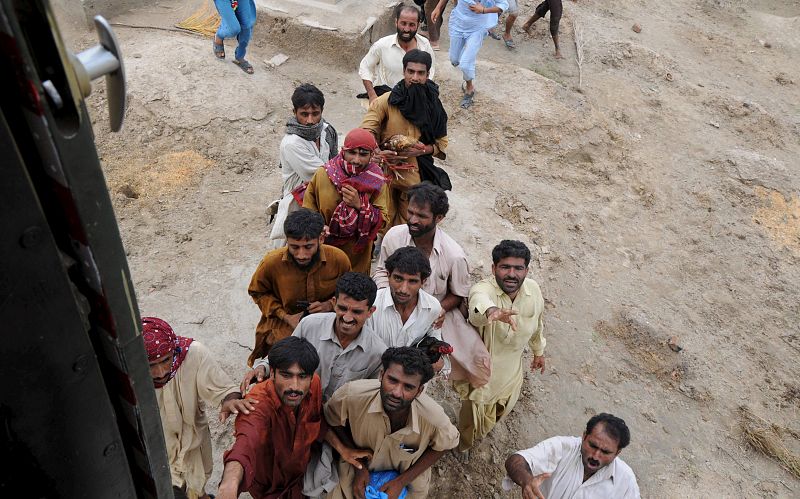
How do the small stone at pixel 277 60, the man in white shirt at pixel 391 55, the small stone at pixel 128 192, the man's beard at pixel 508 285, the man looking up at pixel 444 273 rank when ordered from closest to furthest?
the man's beard at pixel 508 285
the man looking up at pixel 444 273
the man in white shirt at pixel 391 55
the small stone at pixel 128 192
the small stone at pixel 277 60

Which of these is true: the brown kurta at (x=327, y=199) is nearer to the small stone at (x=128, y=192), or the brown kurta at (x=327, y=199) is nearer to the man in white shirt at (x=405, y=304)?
the man in white shirt at (x=405, y=304)

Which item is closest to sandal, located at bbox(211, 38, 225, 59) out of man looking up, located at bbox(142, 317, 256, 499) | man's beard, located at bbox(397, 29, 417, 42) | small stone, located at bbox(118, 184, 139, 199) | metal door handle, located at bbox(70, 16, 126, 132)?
small stone, located at bbox(118, 184, 139, 199)

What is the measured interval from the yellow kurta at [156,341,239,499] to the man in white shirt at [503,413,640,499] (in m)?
1.52

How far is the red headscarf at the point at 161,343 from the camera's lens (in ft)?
7.97

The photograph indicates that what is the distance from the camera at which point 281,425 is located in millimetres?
2586

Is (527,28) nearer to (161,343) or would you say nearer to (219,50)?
(219,50)

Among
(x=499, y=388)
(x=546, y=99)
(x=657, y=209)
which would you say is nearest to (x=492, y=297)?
(x=499, y=388)

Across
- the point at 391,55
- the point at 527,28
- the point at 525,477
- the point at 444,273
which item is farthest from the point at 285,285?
the point at 527,28

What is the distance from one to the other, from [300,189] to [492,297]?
1.55 metres

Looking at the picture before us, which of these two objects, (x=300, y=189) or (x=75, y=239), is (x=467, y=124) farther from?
(x=75, y=239)

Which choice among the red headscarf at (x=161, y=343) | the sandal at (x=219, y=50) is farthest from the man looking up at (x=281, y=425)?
the sandal at (x=219, y=50)

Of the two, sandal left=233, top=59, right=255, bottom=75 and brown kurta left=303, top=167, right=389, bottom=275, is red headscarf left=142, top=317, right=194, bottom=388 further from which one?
sandal left=233, top=59, right=255, bottom=75

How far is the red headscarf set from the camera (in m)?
2.43

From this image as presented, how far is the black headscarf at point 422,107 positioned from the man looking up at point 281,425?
220 centimetres
